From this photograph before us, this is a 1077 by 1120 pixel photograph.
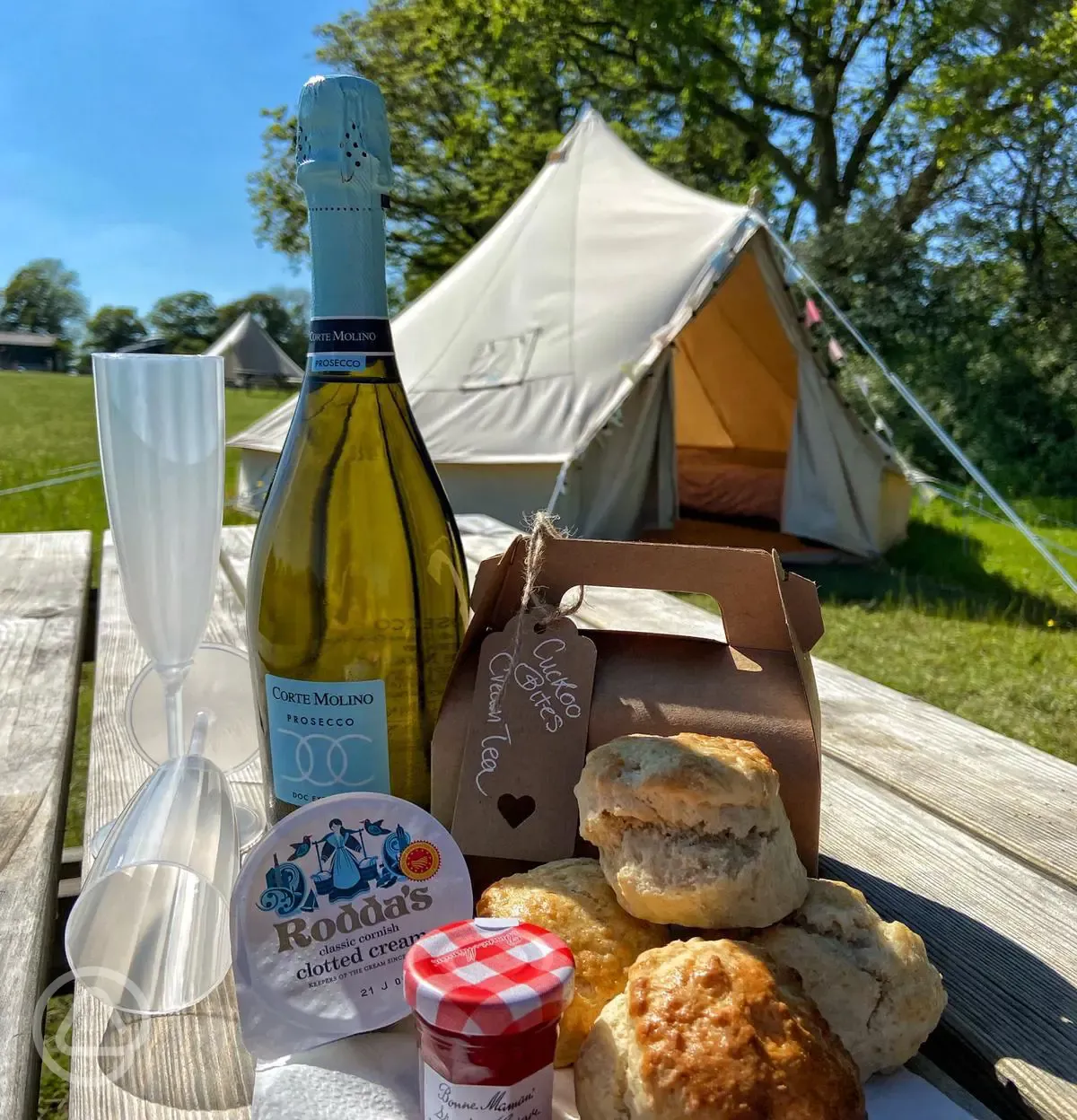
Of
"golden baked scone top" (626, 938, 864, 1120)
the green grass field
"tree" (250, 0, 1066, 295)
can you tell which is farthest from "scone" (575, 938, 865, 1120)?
"tree" (250, 0, 1066, 295)

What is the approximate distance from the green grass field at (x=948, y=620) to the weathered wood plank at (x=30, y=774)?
377mm

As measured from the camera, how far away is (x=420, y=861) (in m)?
0.65

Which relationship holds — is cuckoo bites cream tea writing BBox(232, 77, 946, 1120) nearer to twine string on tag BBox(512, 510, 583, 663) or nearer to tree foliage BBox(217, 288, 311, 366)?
twine string on tag BBox(512, 510, 583, 663)

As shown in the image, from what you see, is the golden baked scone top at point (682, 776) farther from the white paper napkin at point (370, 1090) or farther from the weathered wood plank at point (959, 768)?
the weathered wood plank at point (959, 768)

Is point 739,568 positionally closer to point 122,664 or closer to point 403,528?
point 403,528

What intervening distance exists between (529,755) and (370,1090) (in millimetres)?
264

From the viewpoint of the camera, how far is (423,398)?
17.0 ft

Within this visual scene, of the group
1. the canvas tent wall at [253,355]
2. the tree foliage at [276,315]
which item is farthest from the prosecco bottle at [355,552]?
the tree foliage at [276,315]

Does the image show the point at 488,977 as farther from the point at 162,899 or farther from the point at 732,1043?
the point at 162,899

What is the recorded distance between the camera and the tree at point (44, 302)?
135 ft

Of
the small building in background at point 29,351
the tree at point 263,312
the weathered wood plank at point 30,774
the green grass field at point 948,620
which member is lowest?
the green grass field at point 948,620

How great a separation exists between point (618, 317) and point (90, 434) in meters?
10.4

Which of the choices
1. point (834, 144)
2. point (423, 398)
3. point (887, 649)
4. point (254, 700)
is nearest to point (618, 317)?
point (423, 398)

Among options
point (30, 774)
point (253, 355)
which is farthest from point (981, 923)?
point (253, 355)
